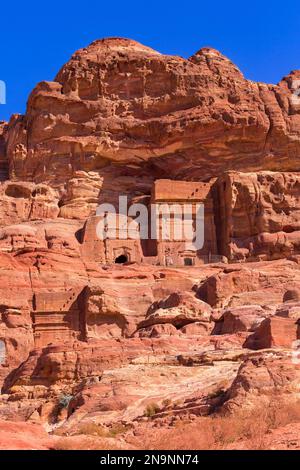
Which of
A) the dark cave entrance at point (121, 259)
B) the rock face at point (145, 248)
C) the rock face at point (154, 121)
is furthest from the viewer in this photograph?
the rock face at point (154, 121)

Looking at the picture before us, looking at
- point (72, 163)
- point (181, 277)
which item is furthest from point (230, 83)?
point (181, 277)

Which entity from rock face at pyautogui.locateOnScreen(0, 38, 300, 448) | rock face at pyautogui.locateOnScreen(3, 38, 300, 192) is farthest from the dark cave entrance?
rock face at pyautogui.locateOnScreen(3, 38, 300, 192)

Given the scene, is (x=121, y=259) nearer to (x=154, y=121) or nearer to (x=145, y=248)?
(x=145, y=248)

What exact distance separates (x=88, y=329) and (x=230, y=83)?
3442 cm

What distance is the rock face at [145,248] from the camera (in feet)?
106

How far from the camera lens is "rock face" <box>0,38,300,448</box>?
32.4 meters

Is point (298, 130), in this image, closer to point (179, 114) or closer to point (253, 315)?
point (179, 114)

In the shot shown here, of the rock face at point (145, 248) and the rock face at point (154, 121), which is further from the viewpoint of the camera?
the rock face at point (154, 121)

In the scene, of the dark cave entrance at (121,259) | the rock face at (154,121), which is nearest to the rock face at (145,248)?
the rock face at (154,121)

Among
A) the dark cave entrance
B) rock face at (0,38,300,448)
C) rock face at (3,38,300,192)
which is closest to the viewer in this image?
rock face at (0,38,300,448)

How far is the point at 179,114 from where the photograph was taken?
7350 cm

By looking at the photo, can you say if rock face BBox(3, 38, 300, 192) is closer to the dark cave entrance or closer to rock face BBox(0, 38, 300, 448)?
rock face BBox(0, 38, 300, 448)

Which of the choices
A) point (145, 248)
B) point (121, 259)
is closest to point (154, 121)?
point (145, 248)

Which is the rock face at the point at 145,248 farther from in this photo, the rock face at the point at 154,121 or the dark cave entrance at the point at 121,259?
the dark cave entrance at the point at 121,259
